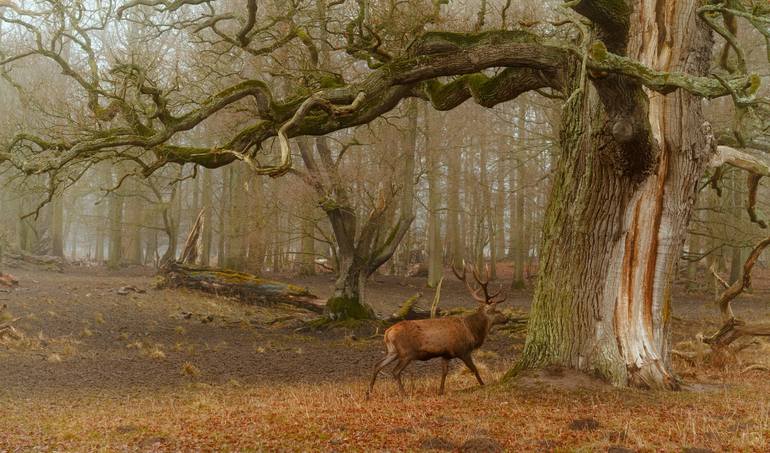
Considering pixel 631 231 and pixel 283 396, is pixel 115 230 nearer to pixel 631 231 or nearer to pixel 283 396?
pixel 283 396

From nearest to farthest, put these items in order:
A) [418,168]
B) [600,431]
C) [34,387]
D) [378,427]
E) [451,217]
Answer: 1. [600,431]
2. [378,427]
3. [34,387]
4. [418,168]
5. [451,217]

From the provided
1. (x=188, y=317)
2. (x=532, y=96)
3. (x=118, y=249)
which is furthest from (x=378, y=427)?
(x=118, y=249)

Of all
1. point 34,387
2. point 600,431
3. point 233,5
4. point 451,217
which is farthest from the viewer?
point 451,217

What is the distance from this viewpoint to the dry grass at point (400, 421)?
218 inches

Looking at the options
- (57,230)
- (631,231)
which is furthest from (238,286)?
(57,230)

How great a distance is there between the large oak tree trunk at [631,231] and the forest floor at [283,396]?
483 mm

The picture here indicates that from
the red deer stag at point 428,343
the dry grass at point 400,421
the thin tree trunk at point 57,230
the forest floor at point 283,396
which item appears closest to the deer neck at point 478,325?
the red deer stag at point 428,343

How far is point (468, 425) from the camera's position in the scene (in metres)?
6.09

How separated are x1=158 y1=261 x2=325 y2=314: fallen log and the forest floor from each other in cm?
176

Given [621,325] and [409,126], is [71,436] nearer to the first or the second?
[621,325]

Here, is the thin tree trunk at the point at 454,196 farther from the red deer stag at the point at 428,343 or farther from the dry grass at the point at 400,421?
the dry grass at the point at 400,421

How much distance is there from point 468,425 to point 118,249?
1085 inches

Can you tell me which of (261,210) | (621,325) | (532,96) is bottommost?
(621,325)

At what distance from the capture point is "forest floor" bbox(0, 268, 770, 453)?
568cm
